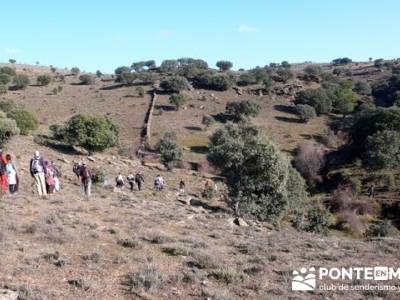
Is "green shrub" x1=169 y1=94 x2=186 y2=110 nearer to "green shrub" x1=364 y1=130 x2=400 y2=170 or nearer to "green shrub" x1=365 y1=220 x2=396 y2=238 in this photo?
"green shrub" x1=364 y1=130 x2=400 y2=170

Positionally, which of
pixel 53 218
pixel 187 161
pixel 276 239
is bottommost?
pixel 187 161

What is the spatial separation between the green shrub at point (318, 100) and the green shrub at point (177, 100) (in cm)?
2301

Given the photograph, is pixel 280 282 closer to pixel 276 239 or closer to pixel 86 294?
pixel 86 294

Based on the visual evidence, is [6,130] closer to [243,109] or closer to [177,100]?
[177,100]

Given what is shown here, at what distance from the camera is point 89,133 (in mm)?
49219

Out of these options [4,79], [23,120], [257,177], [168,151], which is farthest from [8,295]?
[4,79]

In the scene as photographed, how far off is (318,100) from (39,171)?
3023 inches

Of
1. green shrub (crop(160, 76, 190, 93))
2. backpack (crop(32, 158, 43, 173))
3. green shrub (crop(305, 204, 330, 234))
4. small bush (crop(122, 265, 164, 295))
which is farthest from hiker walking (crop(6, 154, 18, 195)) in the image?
green shrub (crop(160, 76, 190, 93))

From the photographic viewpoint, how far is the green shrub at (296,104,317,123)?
88231 mm

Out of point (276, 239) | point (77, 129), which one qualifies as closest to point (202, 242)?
point (276, 239)

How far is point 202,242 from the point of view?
16.5 m

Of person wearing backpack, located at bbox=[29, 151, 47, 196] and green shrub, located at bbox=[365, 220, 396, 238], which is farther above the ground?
person wearing backpack, located at bbox=[29, 151, 47, 196]

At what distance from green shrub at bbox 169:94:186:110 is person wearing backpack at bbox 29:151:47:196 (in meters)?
67.2

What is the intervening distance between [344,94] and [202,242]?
85.4 metres
